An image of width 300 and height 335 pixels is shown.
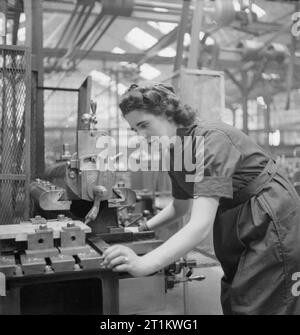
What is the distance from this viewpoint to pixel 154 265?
70 cm

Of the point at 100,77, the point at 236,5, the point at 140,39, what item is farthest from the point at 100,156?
the point at 100,77

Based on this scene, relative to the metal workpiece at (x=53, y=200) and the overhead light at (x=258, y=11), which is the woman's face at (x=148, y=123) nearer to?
the metal workpiece at (x=53, y=200)

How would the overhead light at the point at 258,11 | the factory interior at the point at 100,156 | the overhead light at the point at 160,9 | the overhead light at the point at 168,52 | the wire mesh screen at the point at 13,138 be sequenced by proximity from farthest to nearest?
the overhead light at the point at 168,52
the overhead light at the point at 160,9
the overhead light at the point at 258,11
the wire mesh screen at the point at 13,138
the factory interior at the point at 100,156

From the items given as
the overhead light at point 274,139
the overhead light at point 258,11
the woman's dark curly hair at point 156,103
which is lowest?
the woman's dark curly hair at point 156,103

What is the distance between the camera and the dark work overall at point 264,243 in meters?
0.87

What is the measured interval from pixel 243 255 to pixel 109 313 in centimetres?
34

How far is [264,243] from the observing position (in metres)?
0.87

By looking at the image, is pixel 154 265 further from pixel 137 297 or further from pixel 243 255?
pixel 243 255

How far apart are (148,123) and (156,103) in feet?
0.16

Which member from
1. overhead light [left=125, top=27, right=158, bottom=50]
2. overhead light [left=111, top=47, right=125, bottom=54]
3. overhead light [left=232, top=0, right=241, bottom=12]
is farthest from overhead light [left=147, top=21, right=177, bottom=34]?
overhead light [left=232, top=0, right=241, bottom=12]

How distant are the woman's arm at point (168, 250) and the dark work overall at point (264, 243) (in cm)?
15

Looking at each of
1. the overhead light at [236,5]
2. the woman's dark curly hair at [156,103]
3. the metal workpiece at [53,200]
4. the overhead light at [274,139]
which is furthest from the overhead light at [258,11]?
the metal workpiece at [53,200]

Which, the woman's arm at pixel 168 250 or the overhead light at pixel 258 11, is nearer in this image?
the woman's arm at pixel 168 250

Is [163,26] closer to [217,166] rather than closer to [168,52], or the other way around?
[168,52]
